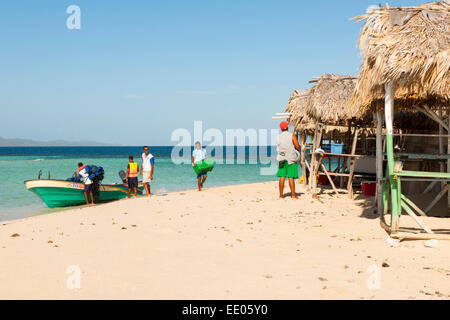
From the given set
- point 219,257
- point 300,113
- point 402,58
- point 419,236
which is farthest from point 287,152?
point 219,257

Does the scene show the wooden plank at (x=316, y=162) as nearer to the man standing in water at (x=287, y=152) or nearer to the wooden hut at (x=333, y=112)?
the wooden hut at (x=333, y=112)

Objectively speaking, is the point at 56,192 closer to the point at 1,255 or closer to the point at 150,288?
the point at 1,255

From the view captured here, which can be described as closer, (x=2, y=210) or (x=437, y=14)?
(x=437, y=14)

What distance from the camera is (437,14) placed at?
608 cm

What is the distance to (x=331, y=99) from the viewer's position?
1184 centimetres

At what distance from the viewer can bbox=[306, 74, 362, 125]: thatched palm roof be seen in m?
11.6

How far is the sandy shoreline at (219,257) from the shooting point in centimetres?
424

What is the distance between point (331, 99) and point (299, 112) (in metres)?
2.71

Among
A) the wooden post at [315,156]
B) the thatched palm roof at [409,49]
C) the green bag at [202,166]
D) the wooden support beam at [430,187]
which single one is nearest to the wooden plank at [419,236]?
the thatched palm roof at [409,49]

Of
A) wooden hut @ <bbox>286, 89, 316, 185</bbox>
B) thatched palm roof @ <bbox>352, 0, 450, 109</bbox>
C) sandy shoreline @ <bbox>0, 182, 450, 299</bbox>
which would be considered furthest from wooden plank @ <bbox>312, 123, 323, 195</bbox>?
thatched palm roof @ <bbox>352, 0, 450, 109</bbox>

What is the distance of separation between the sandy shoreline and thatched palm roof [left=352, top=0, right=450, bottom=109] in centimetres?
237
